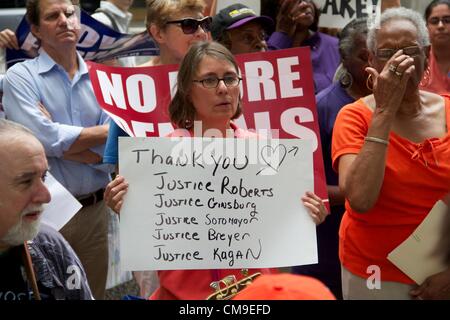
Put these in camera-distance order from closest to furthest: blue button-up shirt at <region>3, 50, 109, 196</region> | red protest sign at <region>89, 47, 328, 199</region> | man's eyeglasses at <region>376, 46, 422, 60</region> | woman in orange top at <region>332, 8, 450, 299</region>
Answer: woman in orange top at <region>332, 8, 450, 299</region> < man's eyeglasses at <region>376, 46, 422, 60</region> < red protest sign at <region>89, 47, 328, 199</region> < blue button-up shirt at <region>3, 50, 109, 196</region>

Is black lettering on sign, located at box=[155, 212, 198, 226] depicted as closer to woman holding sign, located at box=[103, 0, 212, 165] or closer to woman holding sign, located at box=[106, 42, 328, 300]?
woman holding sign, located at box=[106, 42, 328, 300]

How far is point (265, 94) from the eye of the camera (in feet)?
15.9

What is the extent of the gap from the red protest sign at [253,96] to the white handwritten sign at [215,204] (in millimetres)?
521

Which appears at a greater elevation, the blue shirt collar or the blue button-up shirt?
the blue shirt collar

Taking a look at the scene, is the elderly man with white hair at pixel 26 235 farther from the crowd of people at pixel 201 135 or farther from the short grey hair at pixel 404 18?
the short grey hair at pixel 404 18

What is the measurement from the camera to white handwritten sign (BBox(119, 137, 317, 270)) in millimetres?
3781

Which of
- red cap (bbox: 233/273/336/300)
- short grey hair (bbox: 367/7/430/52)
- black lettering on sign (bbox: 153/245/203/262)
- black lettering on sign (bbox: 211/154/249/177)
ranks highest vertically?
red cap (bbox: 233/273/336/300)

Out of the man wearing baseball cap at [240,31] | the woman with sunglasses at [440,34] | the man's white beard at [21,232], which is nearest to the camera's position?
the man's white beard at [21,232]

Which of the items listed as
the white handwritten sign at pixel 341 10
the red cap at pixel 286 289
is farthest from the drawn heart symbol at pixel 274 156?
the white handwritten sign at pixel 341 10

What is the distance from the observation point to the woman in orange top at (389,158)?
12.7ft

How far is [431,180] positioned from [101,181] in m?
2.15

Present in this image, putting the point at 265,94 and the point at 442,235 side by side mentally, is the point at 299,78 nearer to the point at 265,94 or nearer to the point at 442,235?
the point at 265,94

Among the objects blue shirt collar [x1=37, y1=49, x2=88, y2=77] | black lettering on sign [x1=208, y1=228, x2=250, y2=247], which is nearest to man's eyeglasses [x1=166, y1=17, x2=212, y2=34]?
blue shirt collar [x1=37, y1=49, x2=88, y2=77]
